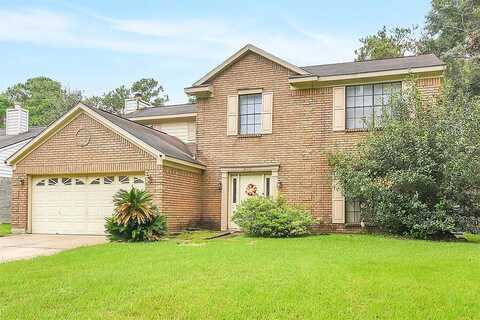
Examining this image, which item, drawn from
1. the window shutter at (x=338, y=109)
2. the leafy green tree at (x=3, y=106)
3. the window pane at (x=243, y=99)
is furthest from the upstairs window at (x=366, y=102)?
the leafy green tree at (x=3, y=106)

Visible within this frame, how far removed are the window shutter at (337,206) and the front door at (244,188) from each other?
87.9 inches

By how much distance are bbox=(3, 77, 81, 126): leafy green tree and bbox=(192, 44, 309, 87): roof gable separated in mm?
28534

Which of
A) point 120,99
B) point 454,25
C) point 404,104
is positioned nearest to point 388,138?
point 404,104

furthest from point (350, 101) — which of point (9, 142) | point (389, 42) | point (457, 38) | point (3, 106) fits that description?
point (3, 106)

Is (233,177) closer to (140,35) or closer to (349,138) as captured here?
(349,138)

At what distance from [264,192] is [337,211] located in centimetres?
253

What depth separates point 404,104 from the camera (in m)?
13.0

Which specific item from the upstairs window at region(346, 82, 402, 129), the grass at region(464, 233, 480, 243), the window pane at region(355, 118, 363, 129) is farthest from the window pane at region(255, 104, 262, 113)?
the grass at region(464, 233, 480, 243)

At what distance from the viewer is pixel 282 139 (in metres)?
15.5

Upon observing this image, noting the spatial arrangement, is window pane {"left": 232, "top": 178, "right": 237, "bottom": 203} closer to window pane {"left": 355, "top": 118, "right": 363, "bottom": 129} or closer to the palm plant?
the palm plant

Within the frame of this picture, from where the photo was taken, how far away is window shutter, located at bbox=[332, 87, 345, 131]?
1492cm

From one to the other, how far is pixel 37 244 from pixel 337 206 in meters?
8.88

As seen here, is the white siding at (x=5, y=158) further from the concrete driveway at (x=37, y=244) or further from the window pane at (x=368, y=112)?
the window pane at (x=368, y=112)

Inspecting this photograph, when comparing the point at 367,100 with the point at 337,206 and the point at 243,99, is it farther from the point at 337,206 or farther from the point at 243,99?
the point at 243,99
